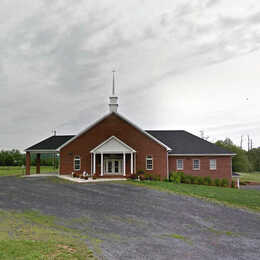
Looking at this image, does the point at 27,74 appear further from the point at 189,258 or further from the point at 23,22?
the point at 189,258

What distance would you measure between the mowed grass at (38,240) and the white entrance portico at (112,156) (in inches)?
621

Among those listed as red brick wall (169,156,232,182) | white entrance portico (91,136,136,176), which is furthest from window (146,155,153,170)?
red brick wall (169,156,232,182)

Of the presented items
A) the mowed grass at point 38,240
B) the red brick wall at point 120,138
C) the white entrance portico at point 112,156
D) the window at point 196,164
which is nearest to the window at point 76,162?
the red brick wall at point 120,138

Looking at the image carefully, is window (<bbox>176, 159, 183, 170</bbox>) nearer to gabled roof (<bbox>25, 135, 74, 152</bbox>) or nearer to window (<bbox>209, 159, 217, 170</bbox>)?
window (<bbox>209, 159, 217, 170</bbox>)

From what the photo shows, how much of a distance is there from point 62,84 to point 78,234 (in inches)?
833

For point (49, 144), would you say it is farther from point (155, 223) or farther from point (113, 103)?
point (155, 223)

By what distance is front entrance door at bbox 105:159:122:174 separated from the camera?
27.1 m

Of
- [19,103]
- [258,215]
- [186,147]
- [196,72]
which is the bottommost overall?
[258,215]

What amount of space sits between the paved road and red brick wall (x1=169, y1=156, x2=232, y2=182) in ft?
41.6

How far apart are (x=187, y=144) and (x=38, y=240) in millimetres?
24151

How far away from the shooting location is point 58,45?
18938mm

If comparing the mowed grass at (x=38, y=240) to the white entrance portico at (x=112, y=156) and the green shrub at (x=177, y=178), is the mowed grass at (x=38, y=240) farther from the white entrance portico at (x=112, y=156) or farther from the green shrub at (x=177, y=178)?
the green shrub at (x=177, y=178)

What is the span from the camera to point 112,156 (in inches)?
1069

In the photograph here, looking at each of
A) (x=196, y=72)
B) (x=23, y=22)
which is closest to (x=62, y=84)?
(x=23, y=22)
